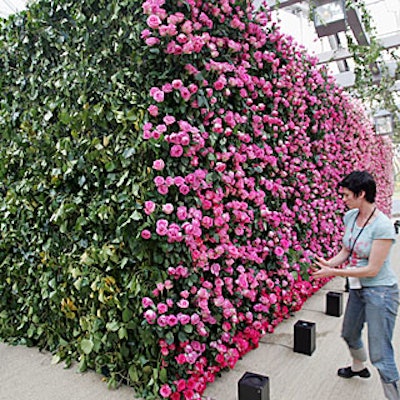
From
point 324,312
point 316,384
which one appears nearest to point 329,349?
point 316,384

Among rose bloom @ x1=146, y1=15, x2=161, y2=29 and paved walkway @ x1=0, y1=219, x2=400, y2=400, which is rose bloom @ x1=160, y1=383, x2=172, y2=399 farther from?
rose bloom @ x1=146, y1=15, x2=161, y2=29

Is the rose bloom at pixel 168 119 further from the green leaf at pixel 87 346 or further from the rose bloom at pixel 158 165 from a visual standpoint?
the green leaf at pixel 87 346

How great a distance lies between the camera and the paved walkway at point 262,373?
2.21 m

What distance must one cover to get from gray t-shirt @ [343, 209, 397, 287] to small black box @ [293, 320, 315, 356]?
0.74 m

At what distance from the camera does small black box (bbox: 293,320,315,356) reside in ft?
8.65

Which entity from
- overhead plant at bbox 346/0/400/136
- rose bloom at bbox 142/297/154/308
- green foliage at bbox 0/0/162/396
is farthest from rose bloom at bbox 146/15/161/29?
overhead plant at bbox 346/0/400/136

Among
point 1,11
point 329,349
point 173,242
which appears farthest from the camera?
point 1,11

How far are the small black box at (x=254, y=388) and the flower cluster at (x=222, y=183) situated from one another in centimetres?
27

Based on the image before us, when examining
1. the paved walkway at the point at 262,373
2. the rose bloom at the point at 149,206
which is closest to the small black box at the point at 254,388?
the paved walkway at the point at 262,373

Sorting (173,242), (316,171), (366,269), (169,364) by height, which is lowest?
(169,364)

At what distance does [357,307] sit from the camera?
85.0 inches

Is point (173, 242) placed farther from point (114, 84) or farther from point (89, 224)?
point (114, 84)

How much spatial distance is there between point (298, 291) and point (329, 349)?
0.73 meters

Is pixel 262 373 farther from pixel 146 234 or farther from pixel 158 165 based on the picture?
pixel 158 165
